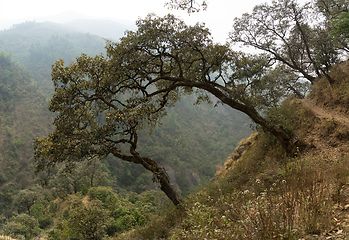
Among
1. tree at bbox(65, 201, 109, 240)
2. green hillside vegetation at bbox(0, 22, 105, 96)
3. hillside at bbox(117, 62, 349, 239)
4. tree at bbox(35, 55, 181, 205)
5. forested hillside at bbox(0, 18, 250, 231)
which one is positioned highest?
green hillside vegetation at bbox(0, 22, 105, 96)

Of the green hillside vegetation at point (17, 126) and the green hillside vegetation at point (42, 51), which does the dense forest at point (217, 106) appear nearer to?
the green hillside vegetation at point (17, 126)

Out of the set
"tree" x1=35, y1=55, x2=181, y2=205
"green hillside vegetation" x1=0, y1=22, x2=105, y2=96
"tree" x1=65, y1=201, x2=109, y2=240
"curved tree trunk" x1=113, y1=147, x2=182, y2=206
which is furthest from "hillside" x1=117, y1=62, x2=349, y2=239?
"green hillside vegetation" x1=0, y1=22, x2=105, y2=96

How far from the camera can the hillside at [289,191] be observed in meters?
2.66

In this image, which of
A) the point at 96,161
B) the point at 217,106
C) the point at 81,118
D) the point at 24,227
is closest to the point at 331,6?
the point at 217,106

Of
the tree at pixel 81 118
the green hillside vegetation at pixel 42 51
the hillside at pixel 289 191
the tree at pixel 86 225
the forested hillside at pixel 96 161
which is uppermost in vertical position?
the green hillside vegetation at pixel 42 51

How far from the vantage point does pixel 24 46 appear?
167m

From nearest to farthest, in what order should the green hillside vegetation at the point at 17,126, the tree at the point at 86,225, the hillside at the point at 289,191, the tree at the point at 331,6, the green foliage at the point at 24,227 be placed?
the hillside at the point at 289,191 < the tree at the point at 86,225 < the tree at the point at 331,6 < the green foliage at the point at 24,227 < the green hillside vegetation at the point at 17,126

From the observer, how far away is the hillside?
2.66 metres

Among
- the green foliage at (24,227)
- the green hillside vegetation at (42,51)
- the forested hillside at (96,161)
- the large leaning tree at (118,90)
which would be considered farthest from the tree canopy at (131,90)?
the green hillside vegetation at (42,51)

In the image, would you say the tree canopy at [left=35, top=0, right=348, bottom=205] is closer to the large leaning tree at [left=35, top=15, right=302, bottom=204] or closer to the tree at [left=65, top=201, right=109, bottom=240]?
the large leaning tree at [left=35, top=15, right=302, bottom=204]

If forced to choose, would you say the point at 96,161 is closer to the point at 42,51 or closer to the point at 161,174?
the point at 161,174

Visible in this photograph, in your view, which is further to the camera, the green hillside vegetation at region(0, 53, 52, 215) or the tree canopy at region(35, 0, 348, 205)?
the green hillside vegetation at region(0, 53, 52, 215)

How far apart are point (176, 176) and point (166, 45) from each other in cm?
6892

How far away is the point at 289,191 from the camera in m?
3.07
